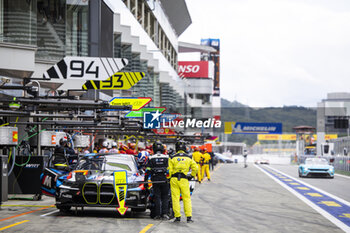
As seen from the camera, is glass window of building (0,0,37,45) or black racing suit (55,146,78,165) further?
glass window of building (0,0,37,45)

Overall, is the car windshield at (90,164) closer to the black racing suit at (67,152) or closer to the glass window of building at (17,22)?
the black racing suit at (67,152)

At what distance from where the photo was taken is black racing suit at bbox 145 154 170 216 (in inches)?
486

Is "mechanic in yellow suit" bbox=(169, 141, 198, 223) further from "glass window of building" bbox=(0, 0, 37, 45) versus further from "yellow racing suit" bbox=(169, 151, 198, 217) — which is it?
"glass window of building" bbox=(0, 0, 37, 45)

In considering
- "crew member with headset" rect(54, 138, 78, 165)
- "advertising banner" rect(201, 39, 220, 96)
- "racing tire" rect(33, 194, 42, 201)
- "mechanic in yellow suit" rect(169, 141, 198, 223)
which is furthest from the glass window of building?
"advertising banner" rect(201, 39, 220, 96)

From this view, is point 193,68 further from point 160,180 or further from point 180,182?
point 180,182

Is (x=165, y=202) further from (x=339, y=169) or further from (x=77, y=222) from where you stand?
(x=339, y=169)

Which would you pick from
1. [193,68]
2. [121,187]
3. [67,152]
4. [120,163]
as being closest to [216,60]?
[193,68]

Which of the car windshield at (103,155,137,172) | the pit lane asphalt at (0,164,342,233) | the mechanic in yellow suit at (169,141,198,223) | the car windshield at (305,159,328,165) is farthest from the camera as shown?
the car windshield at (305,159,328,165)

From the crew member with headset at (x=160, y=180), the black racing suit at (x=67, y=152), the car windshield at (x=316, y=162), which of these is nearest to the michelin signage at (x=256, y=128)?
the car windshield at (x=316, y=162)

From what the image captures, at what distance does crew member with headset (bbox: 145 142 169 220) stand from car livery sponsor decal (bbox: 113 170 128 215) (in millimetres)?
599

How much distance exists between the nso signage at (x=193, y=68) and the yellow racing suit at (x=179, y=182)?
9454 cm

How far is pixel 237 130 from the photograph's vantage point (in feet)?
278

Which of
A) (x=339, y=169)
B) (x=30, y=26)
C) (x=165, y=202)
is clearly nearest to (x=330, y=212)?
(x=165, y=202)

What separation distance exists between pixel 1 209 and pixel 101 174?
2933mm
